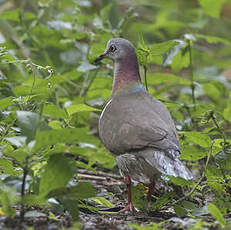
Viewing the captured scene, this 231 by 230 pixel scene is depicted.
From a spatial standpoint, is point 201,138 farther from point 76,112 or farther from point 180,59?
point 180,59

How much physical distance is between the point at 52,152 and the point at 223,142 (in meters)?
1.39

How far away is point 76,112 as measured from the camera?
14.0 ft

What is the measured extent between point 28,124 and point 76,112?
5.06 feet

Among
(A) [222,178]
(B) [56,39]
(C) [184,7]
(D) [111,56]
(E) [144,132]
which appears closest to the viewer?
(E) [144,132]

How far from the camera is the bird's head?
13.1ft

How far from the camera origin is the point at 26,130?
271cm

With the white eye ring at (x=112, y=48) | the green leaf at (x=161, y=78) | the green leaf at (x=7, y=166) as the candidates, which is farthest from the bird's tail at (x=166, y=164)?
the green leaf at (x=161, y=78)

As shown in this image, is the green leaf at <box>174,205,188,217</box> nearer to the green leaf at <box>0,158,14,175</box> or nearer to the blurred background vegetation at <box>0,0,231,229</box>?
the blurred background vegetation at <box>0,0,231,229</box>

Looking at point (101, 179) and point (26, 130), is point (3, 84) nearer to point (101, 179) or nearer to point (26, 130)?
point (101, 179)

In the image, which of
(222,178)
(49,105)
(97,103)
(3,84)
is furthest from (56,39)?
(222,178)

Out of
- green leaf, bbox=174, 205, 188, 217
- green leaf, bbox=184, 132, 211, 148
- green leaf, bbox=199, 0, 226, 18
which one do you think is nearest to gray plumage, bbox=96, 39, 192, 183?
green leaf, bbox=184, 132, 211, 148

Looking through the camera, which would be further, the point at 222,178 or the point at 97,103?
the point at 97,103

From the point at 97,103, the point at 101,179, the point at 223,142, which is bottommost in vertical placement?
the point at 101,179

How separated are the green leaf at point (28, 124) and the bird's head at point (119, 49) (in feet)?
4.71
